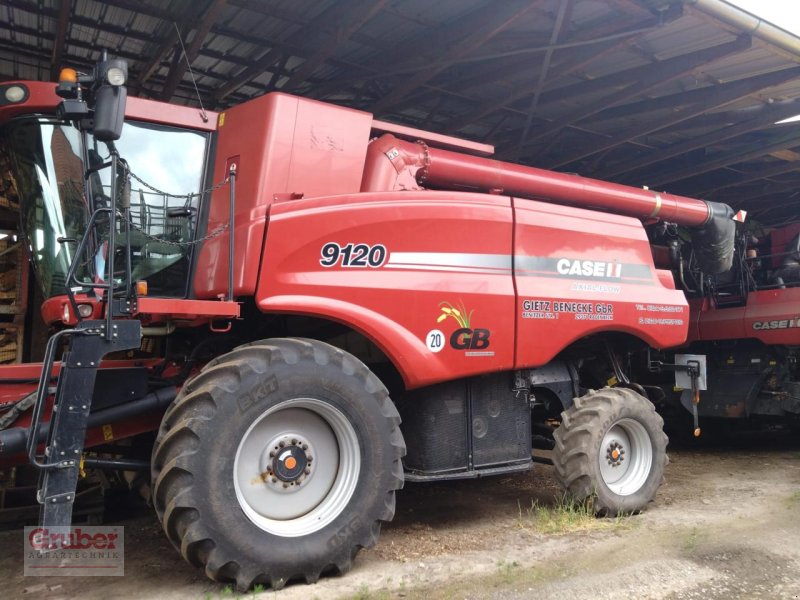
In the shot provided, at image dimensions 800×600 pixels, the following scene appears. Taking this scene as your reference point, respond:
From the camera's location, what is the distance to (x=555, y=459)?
211 inches

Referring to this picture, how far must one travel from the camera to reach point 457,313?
4.73 m

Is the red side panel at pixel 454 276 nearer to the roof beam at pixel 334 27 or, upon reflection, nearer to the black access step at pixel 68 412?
the black access step at pixel 68 412

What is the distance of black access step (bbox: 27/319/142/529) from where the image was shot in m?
3.28

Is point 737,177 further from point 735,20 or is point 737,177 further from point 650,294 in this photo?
point 650,294

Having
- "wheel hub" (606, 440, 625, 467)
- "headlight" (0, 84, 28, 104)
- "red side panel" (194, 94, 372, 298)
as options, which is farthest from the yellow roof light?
"wheel hub" (606, 440, 625, 467)

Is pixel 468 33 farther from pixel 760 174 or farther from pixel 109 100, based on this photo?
pixel 760 174

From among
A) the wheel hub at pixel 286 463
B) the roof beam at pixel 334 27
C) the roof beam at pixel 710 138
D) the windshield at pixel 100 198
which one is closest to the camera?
the wheel hub at pixel 286 463

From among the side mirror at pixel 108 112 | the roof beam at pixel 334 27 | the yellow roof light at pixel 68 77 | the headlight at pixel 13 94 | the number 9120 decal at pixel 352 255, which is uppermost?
the roof beam at pixel 334 27

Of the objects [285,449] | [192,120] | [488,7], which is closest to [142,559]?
[285,449]

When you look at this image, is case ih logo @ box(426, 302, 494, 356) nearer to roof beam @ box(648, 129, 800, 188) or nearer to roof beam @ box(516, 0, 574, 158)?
roof beam @ box(516, 0, 574, 158)

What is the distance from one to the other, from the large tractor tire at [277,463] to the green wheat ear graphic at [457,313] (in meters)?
0.80

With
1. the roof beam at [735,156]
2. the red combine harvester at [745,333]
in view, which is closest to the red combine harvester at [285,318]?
the red combine harvester at [745,333]
